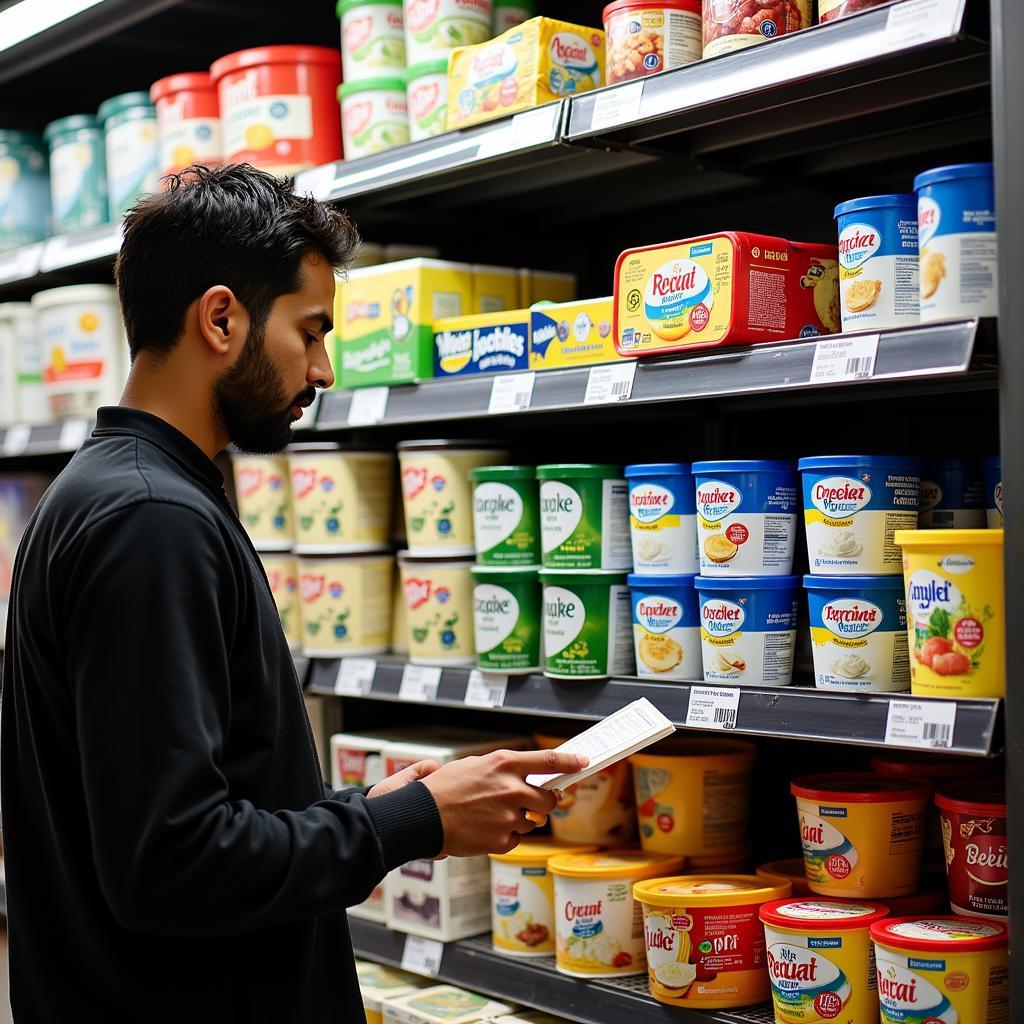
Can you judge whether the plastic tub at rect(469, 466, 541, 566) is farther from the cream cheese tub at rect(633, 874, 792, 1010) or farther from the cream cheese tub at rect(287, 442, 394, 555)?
the cream cheese tub at rect(633, 874, 792, 1010)

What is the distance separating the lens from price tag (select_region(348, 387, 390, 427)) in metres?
2.47

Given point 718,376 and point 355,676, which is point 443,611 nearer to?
point 355,676

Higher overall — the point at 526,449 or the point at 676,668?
the point at 526,449

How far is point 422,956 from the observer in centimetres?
245

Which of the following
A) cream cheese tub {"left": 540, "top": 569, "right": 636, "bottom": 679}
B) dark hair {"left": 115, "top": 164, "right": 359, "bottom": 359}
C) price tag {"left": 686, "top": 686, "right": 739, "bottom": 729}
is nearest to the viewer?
dark hair {"left": 115, "top": 164, "right": 359, "bottom": 359}

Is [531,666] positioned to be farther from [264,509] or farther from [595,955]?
[264,509]

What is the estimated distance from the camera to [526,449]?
289 cm

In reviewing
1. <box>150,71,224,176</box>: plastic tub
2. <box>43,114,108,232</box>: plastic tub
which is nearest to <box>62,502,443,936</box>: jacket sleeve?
<box>150,71,224,176</box>: plastic tub

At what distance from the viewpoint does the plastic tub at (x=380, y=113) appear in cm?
253

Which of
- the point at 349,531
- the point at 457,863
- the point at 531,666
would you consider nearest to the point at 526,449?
the point at 349,531

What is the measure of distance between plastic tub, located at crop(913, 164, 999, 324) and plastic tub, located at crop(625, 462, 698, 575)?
0.49m

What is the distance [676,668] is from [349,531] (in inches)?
32.8

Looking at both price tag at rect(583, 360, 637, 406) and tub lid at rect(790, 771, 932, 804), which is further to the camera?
price tag at rect(583, 360, 637, 406)

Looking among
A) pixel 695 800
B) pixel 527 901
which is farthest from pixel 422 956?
pixel 695 800
